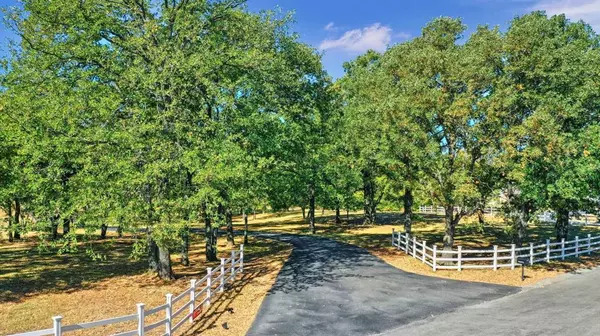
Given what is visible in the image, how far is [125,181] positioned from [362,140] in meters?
15.9

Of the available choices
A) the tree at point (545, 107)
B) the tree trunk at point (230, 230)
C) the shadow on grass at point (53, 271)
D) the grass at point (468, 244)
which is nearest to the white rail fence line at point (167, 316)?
the shadow on grass at point (53, 271)

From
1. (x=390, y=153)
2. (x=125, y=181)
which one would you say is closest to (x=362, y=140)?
(x=390, y=153)

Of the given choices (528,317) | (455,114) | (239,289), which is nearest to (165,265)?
(239,289)

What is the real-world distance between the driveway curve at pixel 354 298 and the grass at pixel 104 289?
96cm

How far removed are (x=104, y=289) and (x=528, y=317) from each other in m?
17.2

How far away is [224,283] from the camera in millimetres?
17516

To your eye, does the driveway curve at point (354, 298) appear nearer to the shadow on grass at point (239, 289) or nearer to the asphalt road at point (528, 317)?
the asphalt road at point (528, 317)

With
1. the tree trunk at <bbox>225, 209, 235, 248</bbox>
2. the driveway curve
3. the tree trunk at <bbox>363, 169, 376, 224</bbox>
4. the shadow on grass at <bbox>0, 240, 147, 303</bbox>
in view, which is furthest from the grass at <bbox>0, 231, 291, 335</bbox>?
the tree trunk at <bbox>363, 169, 376, 224</bbox>

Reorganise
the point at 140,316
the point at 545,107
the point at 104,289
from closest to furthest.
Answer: the point at 140,316
the point at 104,289
the point at 545,107

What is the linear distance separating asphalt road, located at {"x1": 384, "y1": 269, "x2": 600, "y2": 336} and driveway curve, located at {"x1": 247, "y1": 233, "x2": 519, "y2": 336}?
2.03ft

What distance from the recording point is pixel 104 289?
1816 centimetres

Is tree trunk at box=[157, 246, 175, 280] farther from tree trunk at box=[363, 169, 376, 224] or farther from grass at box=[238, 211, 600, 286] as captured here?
tree trunk at box=[363, 169, 376, 224]

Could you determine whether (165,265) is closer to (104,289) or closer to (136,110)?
(104,289)

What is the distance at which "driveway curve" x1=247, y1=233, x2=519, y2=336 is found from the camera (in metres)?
12.9
